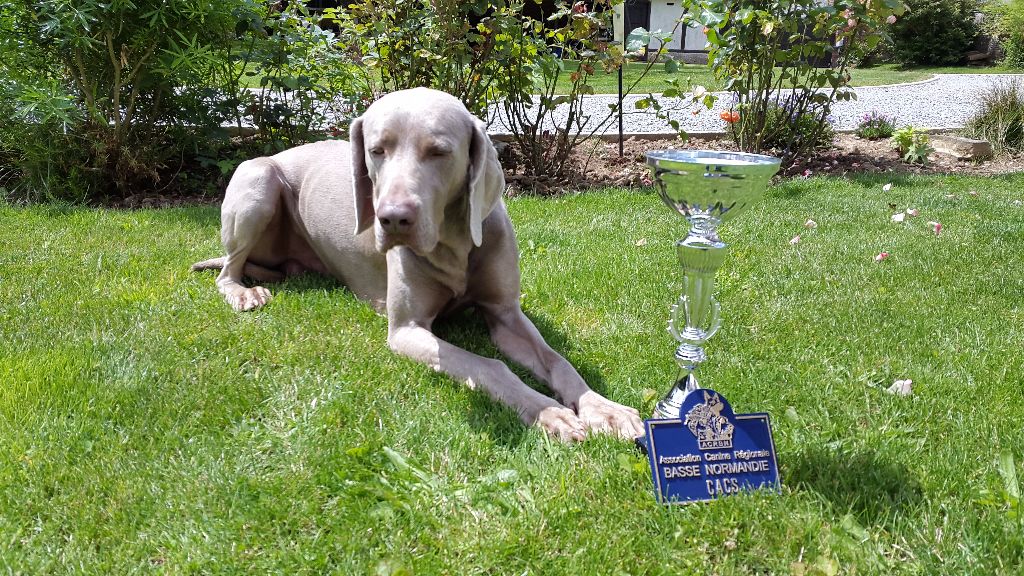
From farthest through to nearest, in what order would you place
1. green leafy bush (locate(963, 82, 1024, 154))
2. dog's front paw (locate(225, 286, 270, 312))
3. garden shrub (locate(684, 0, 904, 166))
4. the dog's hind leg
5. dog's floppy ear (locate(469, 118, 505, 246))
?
green leafy bush (locate(963, 82, 1024, 154))
garden shrub (locate(684, 0, 904, 166))
the dog's hind leg
dog's front paw (locate(225, 286, 270, 312))
dog's floppy ear (locate(469, 118, 505, 246))

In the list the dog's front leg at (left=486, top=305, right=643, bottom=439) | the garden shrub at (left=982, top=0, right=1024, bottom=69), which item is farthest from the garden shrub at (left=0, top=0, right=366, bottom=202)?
the garden shrub at (left=982, top=0, right=1024, bottom=69)

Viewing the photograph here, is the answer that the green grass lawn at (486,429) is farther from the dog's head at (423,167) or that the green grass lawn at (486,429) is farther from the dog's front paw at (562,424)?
the dog's head at (423,167)

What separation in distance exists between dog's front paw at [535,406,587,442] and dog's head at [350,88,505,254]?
0.65 meters

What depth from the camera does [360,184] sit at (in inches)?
105

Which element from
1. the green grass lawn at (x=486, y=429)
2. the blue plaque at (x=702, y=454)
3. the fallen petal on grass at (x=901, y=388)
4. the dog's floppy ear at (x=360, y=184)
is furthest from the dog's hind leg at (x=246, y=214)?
the fallen petal on grass at (x=901, y=388)

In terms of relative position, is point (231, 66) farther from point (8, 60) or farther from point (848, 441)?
point (848, 441)

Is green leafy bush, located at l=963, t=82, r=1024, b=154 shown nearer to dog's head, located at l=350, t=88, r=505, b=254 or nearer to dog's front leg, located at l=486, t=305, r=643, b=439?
dog's front leg, located at l=486, t=305, r=643, b=439

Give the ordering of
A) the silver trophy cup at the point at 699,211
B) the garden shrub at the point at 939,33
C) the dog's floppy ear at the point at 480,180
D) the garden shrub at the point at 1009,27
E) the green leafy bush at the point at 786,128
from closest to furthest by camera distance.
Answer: the silver trophy cup at the point at 699,211, the dog's floppy ear at the point at 480,180, the green leafy bush at the point at 786,128, the garden shrub at the point at 1009,27, the garden shrub at the point at 939,33

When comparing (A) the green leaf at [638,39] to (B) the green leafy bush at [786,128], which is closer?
(A) the green leaf at [638,39]

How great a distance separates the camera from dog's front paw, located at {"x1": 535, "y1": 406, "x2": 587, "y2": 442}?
2027 millimetres

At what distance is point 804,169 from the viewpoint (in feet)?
21.9

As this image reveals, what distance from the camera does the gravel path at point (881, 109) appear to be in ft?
30.0

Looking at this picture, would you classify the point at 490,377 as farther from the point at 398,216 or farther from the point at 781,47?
the point at 781,47

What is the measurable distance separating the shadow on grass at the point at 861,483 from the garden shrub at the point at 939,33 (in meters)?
27.8
